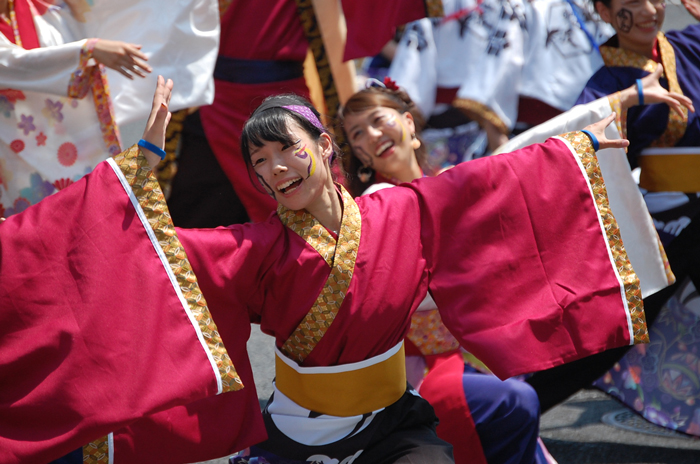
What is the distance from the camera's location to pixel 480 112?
3.48m

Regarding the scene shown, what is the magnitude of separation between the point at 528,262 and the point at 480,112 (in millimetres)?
1700

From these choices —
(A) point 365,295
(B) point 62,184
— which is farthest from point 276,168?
(B) point 62,184

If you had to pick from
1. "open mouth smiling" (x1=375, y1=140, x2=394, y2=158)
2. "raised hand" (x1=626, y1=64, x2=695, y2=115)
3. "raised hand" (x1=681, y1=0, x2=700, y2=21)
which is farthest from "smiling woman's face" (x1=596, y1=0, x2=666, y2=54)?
"open mouth smiling" (x1=375, y1=140, x2=394, y2=158)

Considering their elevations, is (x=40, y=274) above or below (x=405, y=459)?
above

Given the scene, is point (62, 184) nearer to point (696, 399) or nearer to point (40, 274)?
point (40, 274)

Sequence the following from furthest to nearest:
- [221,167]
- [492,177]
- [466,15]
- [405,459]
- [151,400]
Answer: [466,15]
[221,167]
[492,177]
[405,459]
[151,400]

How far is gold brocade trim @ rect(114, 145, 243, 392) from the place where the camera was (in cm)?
164

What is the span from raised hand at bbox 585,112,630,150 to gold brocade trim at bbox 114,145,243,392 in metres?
1.08

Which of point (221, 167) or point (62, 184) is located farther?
point (221, 167)

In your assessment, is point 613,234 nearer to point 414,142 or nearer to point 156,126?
point 414,142

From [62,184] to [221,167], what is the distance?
0.63m

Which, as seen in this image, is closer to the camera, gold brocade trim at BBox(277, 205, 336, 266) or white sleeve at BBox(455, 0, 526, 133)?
gold brocade trim at BBox(277, 205, 336, 266)

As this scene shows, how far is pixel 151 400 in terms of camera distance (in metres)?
1.60

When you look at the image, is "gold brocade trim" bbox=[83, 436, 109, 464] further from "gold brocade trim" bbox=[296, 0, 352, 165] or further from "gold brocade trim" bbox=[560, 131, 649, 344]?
"gold brocade trim" bbox=[296, 0, 352, 165]
